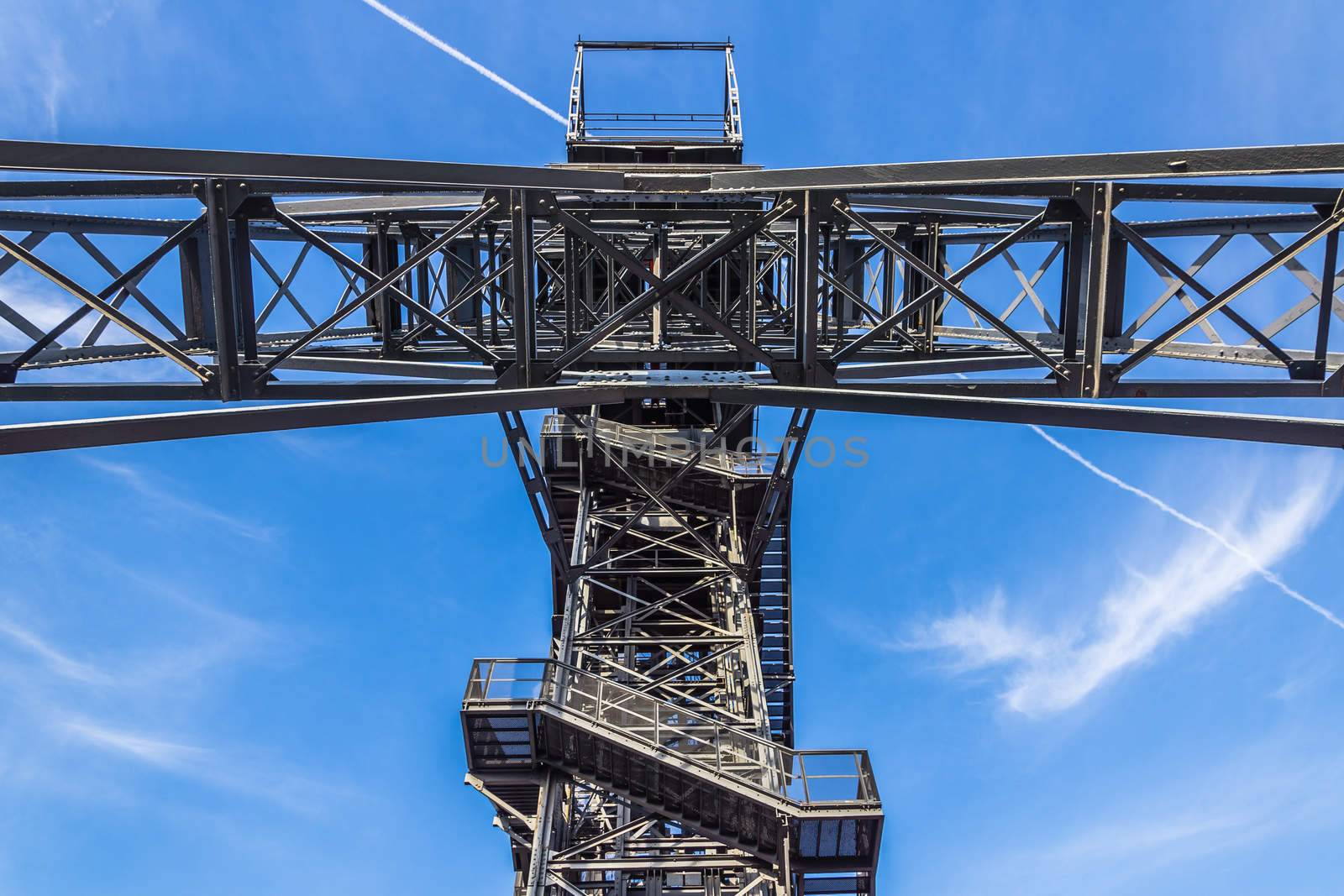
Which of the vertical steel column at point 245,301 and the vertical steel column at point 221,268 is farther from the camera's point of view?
the vertical steel column at point 245,301

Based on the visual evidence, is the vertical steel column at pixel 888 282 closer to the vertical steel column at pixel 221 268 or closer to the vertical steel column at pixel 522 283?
the vertical steel column at pixel 522 283

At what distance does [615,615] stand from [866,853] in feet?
29.1

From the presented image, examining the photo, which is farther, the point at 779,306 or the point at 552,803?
the point at 779,306

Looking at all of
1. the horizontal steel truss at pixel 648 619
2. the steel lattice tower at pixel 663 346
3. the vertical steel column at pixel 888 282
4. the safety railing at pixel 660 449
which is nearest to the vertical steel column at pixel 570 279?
the steel lattice tower at pixel 663 346

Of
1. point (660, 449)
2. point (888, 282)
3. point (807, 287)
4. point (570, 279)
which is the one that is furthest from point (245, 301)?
point (660, 449)

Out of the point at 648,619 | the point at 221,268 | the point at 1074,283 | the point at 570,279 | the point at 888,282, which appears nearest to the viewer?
the point at 221,268

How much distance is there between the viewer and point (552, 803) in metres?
16.9

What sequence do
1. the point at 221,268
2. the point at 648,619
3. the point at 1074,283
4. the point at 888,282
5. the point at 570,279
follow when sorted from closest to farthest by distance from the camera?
the point at 221,268
the point at 1074,283
the point at 570,279
the point at 888,282
the point at 648,619

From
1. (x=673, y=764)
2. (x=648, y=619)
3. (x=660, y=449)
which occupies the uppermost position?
(x=660, y=449)

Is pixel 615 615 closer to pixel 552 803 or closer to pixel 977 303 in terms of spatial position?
pixel 552 803

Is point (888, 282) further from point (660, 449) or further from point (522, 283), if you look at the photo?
point (660, 449)

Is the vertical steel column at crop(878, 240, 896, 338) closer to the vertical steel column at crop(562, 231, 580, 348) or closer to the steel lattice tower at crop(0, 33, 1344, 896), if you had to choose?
the steel lattice tower at crop(0, 33, 1344, 896)

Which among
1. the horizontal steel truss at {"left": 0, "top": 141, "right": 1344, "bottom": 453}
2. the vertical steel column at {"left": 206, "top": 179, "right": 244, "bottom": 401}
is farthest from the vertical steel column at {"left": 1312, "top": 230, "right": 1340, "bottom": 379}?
the vertical steel column at {"left": 206, "top": 179, "right": 244, "bottom": 401}

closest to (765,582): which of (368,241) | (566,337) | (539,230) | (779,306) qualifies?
(779,306)
